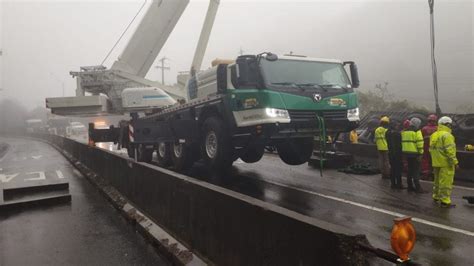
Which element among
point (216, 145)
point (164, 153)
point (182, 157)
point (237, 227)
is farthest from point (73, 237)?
point (164, 153)

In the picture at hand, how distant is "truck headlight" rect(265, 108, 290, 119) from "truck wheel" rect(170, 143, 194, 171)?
11.7ft

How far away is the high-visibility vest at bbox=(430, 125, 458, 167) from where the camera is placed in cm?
704

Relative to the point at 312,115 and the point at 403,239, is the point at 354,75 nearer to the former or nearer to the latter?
the point at 312,115

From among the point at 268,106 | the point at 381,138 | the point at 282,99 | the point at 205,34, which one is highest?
the point at 205,34

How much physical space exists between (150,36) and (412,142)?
1602 centimetres

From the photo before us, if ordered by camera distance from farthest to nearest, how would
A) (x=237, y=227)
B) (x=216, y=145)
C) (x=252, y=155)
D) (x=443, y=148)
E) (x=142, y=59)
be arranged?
(x=142, y=59)
(x=252, y=155)
(x=216, y=145)
(x=443, y=148)
(x=237, y=227)

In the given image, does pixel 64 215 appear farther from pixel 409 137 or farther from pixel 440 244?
pixel 409 137

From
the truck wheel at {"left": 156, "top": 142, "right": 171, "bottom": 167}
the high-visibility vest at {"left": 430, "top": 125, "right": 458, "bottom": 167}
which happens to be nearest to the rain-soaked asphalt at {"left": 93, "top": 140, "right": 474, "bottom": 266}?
the high-visibility vest at {"left": 430, "top": 125, "right": 458, "bottom": 167}

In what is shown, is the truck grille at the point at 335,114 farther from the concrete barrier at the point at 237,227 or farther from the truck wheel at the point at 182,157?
the truck wheel at the point at 182,157

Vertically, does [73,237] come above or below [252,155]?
below

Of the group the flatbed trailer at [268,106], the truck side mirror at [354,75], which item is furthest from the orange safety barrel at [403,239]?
the truck side mirror at [354,75]

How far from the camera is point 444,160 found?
23.4 ft

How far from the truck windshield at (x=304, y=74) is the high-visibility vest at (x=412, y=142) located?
1.62m

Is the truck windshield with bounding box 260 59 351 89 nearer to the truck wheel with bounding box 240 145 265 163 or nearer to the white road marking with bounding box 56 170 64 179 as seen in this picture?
the truck wheel with bounding box 240 145 265 163
